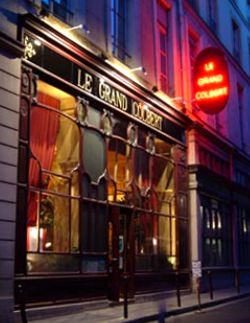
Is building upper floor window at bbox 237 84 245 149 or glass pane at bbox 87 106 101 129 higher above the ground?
building upper floor window at bbox 237 84 245 149

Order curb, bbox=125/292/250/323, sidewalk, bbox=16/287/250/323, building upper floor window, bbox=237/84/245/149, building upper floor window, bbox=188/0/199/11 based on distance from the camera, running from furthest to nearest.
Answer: building upper floor window, bbox=237/84/245/149 < building upper floor window, bbox=188/0/199/11 < curb, bbox=125/292/250/323 < sidewalk, bbox=16/287/250/323

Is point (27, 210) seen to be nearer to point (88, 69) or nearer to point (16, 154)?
point (16, 154)

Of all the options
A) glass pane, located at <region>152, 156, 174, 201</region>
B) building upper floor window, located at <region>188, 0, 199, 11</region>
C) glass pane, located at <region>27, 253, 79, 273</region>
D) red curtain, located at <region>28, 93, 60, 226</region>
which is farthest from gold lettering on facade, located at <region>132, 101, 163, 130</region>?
building upper floor window, located at <region>188, 0, 199, 11</region>

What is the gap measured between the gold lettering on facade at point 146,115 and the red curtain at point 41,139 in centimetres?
412

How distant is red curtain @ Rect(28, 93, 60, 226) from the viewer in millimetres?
13234

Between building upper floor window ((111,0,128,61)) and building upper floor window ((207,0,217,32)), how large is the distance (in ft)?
30.1

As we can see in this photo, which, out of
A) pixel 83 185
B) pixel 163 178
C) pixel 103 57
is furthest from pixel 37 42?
pixel 163 178

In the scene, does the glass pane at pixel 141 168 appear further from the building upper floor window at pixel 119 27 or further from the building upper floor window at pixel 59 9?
the building upper floor window at pixel 59 9

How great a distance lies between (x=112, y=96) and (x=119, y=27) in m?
3.24

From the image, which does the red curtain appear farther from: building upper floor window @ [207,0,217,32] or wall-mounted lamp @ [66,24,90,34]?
building upper floor window @ [207,0,217,32]

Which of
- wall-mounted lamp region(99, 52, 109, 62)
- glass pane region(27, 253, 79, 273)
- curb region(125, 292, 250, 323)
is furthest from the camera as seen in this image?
wall-mounted lamp region(99, 52, 109, 62)

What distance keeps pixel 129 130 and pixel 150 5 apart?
5741 mm

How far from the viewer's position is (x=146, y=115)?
19016mm

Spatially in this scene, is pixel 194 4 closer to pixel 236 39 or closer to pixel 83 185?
pixel 236 39
